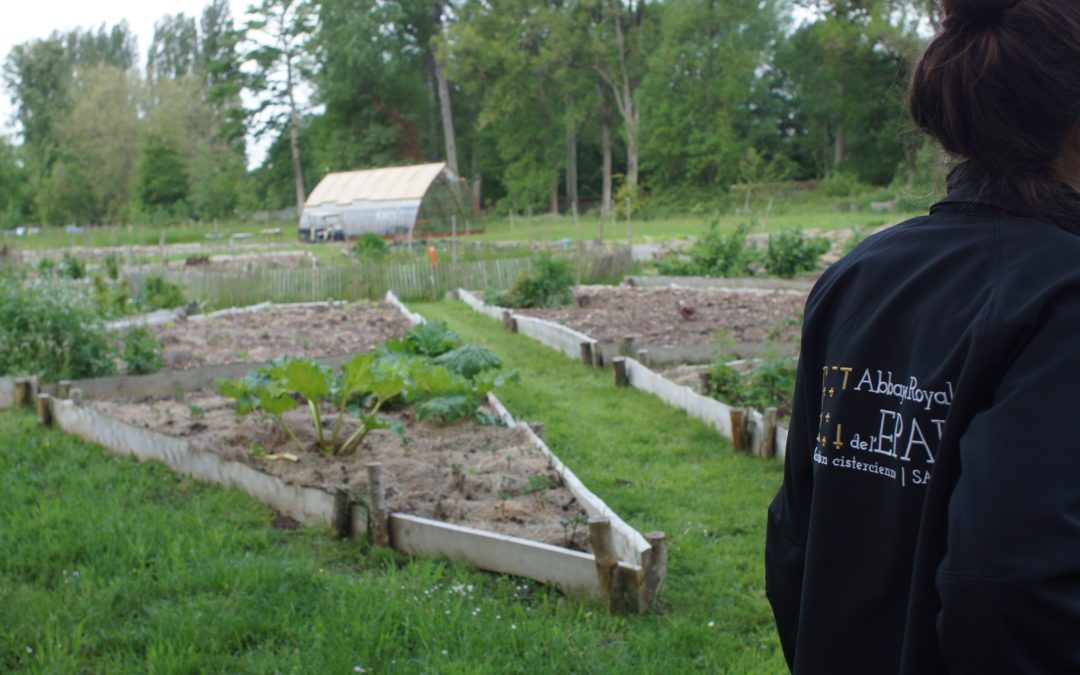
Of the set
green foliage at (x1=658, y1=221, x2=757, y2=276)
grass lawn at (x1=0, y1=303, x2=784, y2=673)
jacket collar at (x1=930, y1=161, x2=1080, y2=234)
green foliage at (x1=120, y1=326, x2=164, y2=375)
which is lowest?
grass lawn at (x1=0, y1=303, x2=784, y2=673)

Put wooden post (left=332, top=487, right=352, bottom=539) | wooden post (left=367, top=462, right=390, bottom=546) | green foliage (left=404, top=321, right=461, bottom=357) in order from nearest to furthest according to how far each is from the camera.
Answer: wooden post (left=367, top=462, right=390, bottom=546)
wooden post (left=332, top=487, right=352, bottom=539)
green foliage (left=404, top=321, right=461, bottom=357)

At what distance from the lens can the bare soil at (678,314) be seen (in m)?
10.2

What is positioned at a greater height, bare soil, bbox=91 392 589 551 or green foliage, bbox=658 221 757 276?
green foliage, bbox=658 221 757 276

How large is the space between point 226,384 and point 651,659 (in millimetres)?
3548

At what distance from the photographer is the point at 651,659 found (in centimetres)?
344

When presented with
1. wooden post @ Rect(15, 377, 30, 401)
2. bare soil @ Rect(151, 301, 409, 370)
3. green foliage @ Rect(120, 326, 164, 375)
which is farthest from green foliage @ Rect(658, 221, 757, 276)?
wooden post @ Rect(15, 377, 30, 401)

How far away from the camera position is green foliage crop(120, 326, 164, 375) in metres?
8.59

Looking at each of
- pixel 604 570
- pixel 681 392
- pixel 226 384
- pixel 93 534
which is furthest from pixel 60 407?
pixel 604 570

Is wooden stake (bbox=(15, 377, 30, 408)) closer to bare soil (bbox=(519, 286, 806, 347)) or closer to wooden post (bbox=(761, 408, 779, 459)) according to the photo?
bare soil (bbox=(519, 286, 806, 347))

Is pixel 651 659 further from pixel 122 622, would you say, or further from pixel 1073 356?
pixel 1073 356

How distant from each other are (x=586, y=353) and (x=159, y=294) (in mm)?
7691

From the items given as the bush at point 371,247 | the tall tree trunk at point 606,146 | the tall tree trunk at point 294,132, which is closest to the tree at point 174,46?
the tall tree trunk at point 294,132

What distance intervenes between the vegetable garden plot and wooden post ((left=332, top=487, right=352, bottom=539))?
4016mm

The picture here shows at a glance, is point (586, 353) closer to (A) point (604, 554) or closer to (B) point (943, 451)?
(A) point (604, 554)
